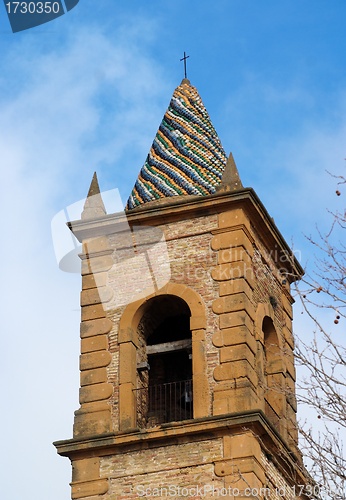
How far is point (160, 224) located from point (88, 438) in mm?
3629

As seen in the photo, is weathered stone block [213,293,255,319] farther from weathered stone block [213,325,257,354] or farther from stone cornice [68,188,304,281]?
stone cornice [68,188,304,281]

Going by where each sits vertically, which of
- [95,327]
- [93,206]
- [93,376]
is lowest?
[93,376]

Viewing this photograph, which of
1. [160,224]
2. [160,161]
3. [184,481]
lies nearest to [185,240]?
[160,224]

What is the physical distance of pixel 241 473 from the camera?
68.2ft

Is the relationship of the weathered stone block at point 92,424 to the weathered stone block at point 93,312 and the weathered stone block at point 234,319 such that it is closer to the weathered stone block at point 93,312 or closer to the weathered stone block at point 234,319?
the weathered stone block at point 93,312

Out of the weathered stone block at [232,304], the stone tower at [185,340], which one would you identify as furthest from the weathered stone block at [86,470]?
the weathered stone block at [232,304]

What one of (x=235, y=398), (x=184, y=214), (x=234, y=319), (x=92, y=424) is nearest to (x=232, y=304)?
(x=234, y=319)

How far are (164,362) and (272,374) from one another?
1.65 metres

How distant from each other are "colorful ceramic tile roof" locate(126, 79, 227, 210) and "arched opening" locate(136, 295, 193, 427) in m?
1.85

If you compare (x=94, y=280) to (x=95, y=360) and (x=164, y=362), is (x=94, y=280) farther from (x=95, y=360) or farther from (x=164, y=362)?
(x=164, y=362)

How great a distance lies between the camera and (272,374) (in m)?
23.5

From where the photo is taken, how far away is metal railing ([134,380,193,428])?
2253 centimetres

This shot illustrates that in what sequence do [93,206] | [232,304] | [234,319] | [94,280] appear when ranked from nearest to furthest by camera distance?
1. [234,319]
2. [232,304]
3. [94,280]
4. [93,206]

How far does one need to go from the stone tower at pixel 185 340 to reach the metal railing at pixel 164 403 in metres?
0.02
